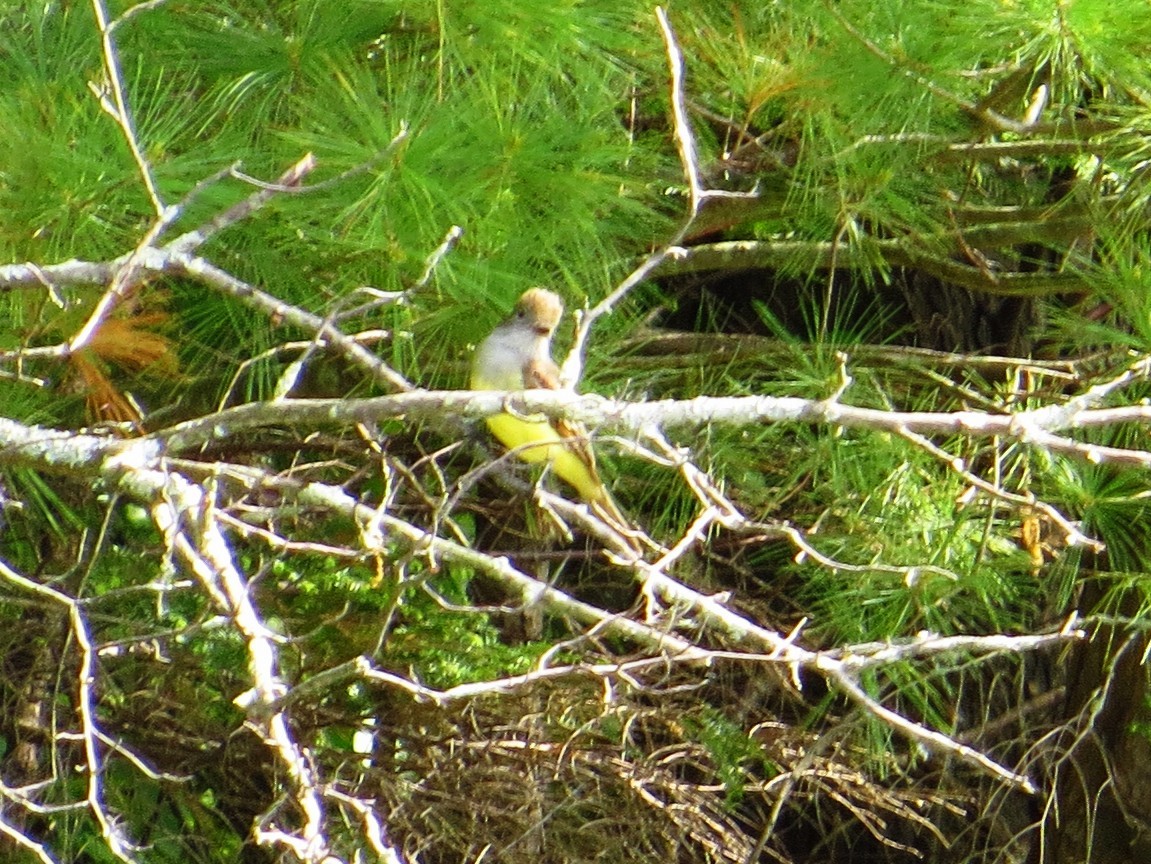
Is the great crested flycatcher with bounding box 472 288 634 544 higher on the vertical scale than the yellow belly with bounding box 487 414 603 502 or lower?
higher

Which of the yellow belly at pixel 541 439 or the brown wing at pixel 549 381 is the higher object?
the brown wing at pixel 549 381

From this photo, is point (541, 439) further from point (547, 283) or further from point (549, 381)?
point (547, 283)

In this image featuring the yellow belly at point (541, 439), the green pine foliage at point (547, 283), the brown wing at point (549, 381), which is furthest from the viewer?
the yellow belly at point (541, 439)

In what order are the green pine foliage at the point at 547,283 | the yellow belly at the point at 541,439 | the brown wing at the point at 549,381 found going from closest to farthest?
the green pine foliage at the point at 547,283
the brown wing at the point at 549,381
the yellow belly at the point at 541,439

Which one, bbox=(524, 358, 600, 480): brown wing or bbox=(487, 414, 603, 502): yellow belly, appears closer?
bbox=(524, 358, 600, 480): brown wing

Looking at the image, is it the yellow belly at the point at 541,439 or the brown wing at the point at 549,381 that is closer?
the brown wing at the point at 549,381

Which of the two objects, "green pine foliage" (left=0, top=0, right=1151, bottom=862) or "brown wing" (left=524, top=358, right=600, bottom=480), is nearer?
"green pine foliage" (left=0, top=0, right=1151, bottom=862)

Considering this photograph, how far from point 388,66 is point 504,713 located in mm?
784

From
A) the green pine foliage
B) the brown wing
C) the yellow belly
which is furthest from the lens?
the yellow belly

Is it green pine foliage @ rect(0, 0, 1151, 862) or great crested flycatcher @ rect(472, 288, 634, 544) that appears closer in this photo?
green pine foliage @ rect(0, 0, 1151, 862)

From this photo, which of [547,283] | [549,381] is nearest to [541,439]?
[549,381]

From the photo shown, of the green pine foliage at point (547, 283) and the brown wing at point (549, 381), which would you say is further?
the brown wing at point (549, 381)

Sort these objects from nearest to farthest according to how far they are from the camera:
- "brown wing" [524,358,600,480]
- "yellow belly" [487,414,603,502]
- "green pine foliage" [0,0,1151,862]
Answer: "green pine foliage" [0,0,1151,862], "brown wing" [524,358,600,480], "yellow belly" [487,414,603,502]

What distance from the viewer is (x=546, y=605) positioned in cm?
125
